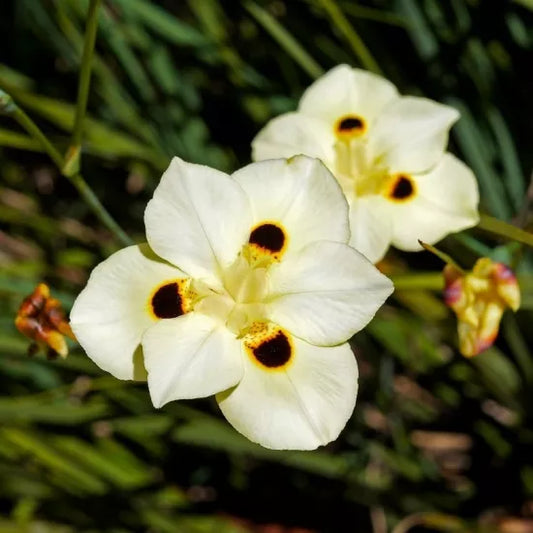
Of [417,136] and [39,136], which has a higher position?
[39,136]

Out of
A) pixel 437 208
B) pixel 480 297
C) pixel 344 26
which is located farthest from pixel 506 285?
pixel 344 26

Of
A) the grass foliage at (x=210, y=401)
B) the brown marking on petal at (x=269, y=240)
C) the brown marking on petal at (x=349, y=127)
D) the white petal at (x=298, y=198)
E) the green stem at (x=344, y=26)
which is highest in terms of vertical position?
the green stem at (x=344, y=26)

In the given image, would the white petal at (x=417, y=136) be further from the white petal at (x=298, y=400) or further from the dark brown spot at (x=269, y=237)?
the white petal at (x=298, y=400)

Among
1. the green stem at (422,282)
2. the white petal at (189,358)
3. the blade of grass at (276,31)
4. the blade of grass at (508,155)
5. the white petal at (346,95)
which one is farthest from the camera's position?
the blade of grass at (508,155)

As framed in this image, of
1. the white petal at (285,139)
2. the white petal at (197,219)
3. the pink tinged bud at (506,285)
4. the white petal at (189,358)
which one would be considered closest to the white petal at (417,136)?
the white petal at (285,139)

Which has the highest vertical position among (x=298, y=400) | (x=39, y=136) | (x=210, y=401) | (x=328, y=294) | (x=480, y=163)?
(x=39, y=136)

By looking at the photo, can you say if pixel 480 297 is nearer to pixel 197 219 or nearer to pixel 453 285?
pixel 453 285

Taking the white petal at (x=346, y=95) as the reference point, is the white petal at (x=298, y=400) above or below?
below
